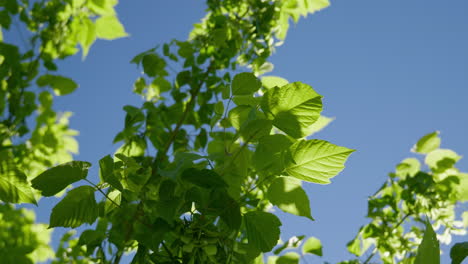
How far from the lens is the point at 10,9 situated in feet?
5.11

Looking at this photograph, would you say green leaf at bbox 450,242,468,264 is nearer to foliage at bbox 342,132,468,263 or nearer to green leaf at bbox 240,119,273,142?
green leaf at bbox 240,119,273,142

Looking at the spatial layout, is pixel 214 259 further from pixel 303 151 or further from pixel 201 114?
pixel 201 114

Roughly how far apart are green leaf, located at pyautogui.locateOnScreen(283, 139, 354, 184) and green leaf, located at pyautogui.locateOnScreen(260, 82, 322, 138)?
0.09 ft

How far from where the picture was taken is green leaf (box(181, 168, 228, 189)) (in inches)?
14.8

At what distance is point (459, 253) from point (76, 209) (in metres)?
0.39

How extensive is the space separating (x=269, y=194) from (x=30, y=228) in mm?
1494

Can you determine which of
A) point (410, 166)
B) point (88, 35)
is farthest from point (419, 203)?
point (88, 35)

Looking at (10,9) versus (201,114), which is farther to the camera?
(10,9)

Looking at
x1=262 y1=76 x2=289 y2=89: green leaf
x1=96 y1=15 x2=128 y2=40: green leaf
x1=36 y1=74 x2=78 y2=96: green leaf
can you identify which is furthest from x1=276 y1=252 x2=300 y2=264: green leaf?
x1=36 y1=74 x2=78 y2=96: green leaf

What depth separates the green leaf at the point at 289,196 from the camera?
0.44 metres

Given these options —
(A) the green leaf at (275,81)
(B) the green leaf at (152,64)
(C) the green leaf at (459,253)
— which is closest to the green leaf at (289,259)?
(A) the green leaf at (275,81)

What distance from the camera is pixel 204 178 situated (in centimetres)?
38

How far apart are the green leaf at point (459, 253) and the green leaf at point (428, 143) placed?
43.0 inches

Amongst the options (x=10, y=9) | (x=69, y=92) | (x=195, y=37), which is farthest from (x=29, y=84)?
(x=195, y=37)
